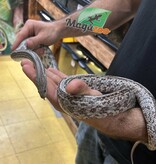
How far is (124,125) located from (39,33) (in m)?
0.53

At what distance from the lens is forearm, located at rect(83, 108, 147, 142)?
2.04 ft

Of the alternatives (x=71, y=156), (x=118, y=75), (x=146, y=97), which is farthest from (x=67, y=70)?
(x=146, y=97)

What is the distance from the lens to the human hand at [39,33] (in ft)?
3.27

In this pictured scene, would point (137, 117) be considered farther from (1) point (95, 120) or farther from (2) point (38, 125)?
(2) point (38, 125)

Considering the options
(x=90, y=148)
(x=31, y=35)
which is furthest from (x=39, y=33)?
(x=90, y=148)

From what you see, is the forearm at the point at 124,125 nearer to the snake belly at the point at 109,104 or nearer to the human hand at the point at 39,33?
the snake belly at the point at 109,104

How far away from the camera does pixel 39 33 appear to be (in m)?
1.01

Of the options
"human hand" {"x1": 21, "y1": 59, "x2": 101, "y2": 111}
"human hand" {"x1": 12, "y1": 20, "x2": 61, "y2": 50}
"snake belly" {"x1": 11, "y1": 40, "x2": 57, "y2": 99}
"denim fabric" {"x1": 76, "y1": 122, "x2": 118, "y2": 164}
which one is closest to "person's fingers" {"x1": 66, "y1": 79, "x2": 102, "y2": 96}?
"human hand" {"x1": 21, "y1": 59, "x2": 101, "y2": 111}

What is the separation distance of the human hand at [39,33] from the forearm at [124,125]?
459mm

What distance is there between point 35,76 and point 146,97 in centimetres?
Result: 32

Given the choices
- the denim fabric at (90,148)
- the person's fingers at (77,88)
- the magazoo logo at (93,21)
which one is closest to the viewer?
the person's fingers at (77,88)

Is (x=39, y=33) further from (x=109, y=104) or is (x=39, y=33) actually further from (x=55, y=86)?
(x=109, y=104)

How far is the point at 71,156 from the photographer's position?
5.92 feet

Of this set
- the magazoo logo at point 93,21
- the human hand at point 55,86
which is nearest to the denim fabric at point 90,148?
the human hand at point 55,86
